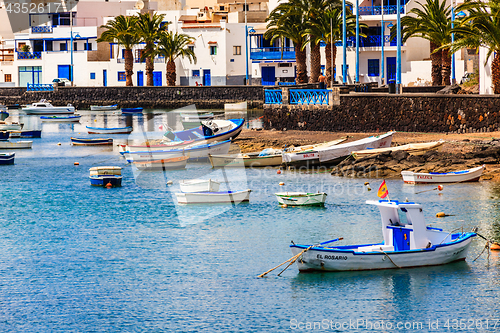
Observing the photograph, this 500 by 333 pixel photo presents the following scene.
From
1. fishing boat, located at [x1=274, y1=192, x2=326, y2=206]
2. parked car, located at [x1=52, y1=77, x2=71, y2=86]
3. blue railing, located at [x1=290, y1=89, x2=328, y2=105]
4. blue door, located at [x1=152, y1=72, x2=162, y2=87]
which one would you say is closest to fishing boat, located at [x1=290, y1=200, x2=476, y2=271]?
fishing boat, located at [x1=274, y1=192, x2=326, y2=206]

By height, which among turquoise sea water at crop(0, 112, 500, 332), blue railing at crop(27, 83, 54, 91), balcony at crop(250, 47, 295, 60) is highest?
balcony at crop(250, 47, 295, 60)

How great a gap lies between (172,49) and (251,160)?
48891 millimetres

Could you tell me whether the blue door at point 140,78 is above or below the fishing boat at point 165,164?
above

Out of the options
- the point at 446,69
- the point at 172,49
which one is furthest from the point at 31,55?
the point at 446,69

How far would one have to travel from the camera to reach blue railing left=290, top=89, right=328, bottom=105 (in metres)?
46.5

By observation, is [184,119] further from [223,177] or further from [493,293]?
[493,293]

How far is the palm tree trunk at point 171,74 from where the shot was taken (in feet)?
280

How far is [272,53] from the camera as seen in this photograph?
8662 centimetres

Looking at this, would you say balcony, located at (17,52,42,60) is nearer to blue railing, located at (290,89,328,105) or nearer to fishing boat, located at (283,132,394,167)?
blue railing, located at (290,89,328,105)

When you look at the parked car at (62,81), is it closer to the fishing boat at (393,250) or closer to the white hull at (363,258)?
the fishing boat at (393,250)

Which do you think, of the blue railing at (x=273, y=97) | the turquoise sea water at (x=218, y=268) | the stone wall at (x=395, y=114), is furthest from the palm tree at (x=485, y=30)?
the blue railing at (x=273, y=97)

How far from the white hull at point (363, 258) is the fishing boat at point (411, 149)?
16643mm

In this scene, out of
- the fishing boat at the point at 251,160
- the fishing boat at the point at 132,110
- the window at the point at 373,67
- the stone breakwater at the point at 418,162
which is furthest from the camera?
the fishing boat at the point at 132,110

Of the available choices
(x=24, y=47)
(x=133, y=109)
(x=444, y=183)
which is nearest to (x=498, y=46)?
(x=444, y=183)
